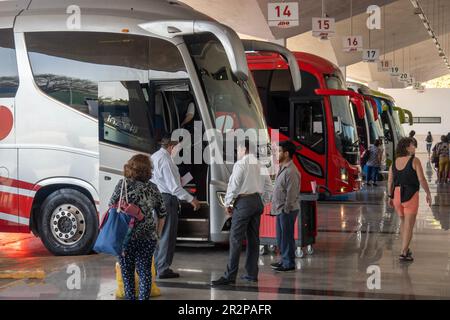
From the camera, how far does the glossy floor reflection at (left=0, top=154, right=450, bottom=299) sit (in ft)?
25.2

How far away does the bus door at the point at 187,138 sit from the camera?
9812mm

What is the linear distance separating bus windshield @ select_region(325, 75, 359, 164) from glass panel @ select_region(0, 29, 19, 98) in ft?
29.4

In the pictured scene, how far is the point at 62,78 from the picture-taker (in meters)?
9.96

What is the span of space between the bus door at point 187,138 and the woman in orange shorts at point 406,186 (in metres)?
2.56

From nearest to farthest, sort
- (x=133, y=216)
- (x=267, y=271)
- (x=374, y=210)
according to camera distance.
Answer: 1. (x=133, y=216)
2. (x=267, y=271)
3. (x=374, y=210)

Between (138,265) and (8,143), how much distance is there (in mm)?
4032

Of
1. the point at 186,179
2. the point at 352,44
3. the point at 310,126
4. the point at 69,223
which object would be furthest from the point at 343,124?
the point at 69,223

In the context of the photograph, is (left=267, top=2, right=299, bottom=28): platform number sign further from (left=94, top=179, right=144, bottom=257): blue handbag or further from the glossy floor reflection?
(left=94, top=179, right=144, bottom=257): blue handbag

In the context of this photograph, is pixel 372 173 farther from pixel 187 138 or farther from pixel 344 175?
pixel 187 138

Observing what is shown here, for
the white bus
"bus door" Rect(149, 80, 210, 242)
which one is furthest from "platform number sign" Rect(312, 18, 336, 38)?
"bus door" Rect(149, 80, 210, 242)

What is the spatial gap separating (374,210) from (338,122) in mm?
2336
